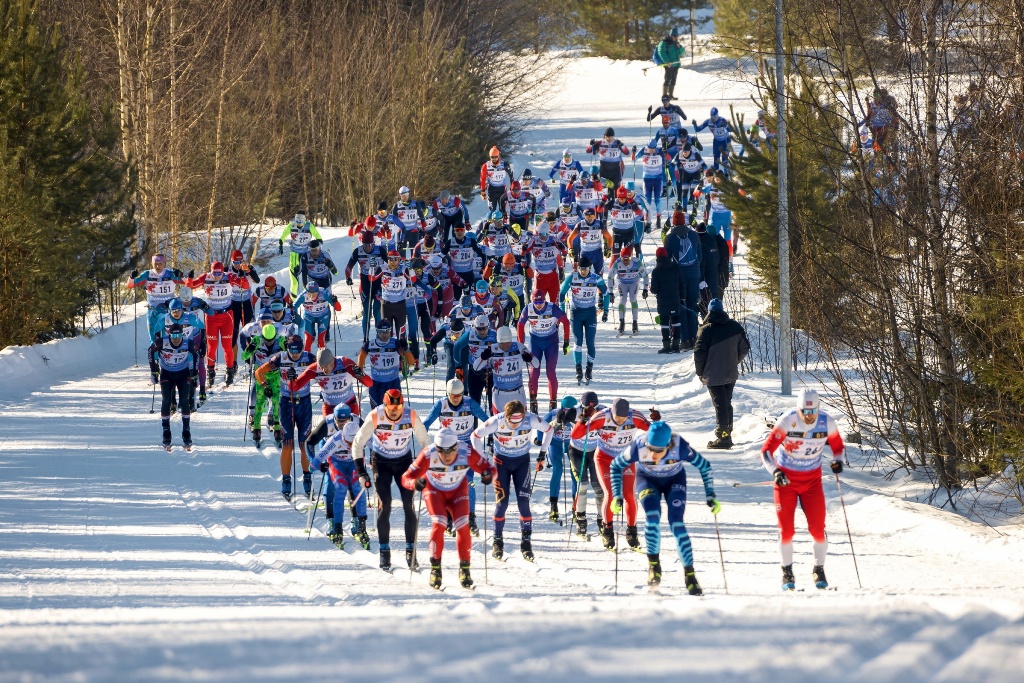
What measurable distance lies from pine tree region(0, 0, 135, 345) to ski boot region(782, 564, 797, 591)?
17656 mm

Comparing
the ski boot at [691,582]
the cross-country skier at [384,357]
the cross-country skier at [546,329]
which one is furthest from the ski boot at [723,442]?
the ski boot at [691,582]

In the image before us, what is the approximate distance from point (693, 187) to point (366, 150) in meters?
10.1

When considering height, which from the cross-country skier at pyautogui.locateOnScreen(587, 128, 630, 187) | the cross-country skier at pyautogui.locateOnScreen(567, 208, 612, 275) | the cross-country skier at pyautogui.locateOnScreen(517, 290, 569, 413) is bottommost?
the cross-country skier at pyautogui.locateOnScreen(517, 290, 569, 413)

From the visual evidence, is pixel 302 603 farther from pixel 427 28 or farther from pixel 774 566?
pixel 427 28

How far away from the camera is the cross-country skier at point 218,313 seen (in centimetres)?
2128

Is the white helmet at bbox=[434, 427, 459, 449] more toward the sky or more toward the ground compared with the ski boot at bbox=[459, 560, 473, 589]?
more toward the sky

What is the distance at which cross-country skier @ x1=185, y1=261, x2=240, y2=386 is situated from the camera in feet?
69.8

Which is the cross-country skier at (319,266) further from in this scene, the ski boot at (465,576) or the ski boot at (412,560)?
the ski boot at (465,576)

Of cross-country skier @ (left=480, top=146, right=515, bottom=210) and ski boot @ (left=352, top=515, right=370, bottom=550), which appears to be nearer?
ski boot @ (left=352, top=515, right=370, bottom=550)

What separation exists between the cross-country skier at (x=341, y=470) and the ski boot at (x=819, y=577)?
4681 millimetres

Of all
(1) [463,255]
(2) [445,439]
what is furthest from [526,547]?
(1) [463,255]

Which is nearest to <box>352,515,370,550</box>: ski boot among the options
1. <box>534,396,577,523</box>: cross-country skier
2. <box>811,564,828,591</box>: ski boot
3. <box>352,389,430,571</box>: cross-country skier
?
<box>352,389,430,571</box>: cross-country skier

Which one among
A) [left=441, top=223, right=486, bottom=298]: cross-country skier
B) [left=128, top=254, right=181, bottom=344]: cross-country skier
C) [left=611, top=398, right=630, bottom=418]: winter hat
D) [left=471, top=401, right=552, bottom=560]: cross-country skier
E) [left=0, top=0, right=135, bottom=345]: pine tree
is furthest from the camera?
[left=441, top=223, right=486, bottom=298]: cross-country skier

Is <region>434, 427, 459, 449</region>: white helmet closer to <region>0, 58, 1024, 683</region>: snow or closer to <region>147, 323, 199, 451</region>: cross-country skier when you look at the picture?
<region>0, 58, 1024, 683</region>: snow
